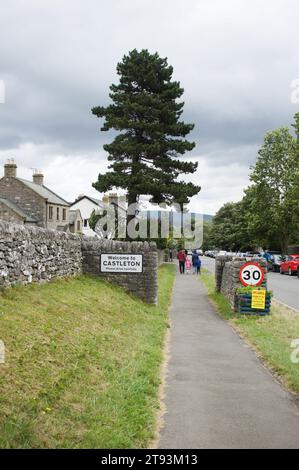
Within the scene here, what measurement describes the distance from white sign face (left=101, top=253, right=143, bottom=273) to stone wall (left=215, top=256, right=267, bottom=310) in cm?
314

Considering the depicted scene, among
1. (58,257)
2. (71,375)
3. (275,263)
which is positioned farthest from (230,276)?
(275,263)

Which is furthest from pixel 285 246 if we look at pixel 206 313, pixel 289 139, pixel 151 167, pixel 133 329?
pixel 133 329

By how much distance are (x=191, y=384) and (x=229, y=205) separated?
4631 inches

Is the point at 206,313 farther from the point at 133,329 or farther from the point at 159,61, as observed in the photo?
the point at 159,61

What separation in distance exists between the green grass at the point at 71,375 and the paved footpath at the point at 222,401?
1.11 ft

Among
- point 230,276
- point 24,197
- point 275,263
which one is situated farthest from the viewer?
point 24,197

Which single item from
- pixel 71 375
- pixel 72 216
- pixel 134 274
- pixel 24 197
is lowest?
pixel 71 375

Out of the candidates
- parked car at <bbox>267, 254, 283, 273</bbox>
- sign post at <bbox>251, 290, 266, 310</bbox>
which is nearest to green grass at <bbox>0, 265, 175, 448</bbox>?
sign post at <bbox>251, 290, 266, 310</bbox>

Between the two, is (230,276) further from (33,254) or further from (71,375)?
(71,375)

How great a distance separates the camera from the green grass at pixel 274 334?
888 cm

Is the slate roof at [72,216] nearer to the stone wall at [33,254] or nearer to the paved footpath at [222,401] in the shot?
the stone wall at [33,254]

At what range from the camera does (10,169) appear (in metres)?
49.6

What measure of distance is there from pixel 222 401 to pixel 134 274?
1055 cm

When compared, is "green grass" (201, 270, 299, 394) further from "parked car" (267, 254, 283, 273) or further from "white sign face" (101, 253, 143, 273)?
"parked car" (267, 254, 283, 273)
